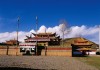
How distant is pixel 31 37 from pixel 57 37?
35.0 ft

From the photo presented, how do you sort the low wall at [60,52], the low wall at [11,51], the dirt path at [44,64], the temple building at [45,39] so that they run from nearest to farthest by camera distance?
the dirt path at [44,64], the low wall at [60,52], the low wall at [11,51], the temple building at [45,39]

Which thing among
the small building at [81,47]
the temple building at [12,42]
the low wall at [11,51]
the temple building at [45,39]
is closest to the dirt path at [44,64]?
the low wall at [11,51]

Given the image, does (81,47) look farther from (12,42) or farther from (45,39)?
(12,42)

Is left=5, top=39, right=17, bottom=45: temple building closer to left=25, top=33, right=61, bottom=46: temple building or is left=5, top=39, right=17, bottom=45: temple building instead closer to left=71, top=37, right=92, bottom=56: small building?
left=25, top=33, right=61, bottom=46: temple building

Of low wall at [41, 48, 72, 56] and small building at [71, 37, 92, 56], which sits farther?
small building at [71, 37, 92, 56]

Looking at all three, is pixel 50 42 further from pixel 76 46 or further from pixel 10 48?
pixel 10 48

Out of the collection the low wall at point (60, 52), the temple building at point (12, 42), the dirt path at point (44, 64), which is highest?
the temple building at point (12, 42)

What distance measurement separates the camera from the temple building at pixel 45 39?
95062 millimetres

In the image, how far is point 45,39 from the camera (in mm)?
95438

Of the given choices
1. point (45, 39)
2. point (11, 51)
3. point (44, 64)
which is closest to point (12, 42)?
point (45, 39)

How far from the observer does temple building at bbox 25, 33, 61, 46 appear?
312ft

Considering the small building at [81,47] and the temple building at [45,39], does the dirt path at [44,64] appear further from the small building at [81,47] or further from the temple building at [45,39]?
the small building at [81,47]

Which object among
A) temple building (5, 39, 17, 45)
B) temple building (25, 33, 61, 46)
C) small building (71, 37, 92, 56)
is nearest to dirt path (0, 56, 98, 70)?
temple building (25, 33, 61, 46)

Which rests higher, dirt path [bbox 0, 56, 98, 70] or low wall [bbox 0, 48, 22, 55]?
low wall [bbox 0, 48, 22, 55]
